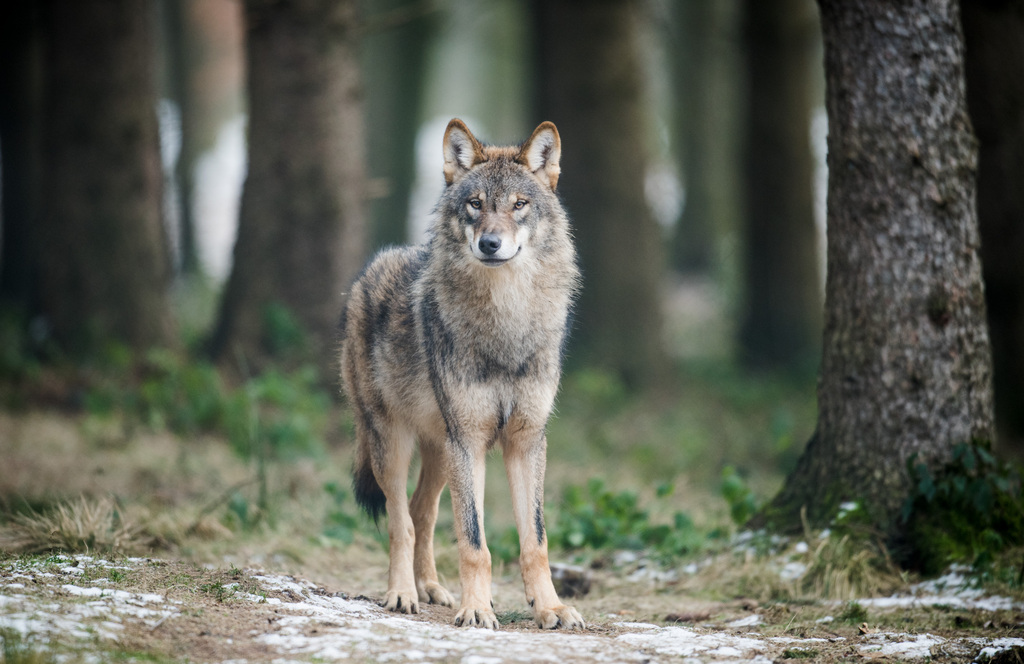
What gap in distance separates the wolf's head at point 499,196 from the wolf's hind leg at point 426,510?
129 cm

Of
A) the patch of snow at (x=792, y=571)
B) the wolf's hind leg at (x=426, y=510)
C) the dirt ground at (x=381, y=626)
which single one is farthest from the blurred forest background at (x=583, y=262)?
the wolf's hind leg at (x=426, y=510)

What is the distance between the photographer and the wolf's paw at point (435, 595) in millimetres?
5094

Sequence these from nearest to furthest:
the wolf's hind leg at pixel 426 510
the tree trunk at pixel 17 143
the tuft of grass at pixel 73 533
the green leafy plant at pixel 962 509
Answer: the tuft of grass at pixel 73 533, the green leafy plant at pixel 962 509, the wolf's hind leg at pixel 426 510, the tree trunk at pixel 17 143

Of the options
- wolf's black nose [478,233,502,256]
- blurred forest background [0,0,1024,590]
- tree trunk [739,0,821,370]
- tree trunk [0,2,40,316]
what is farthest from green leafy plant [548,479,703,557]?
tree trunk [0,2,40,316]

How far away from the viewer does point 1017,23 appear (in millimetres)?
8047

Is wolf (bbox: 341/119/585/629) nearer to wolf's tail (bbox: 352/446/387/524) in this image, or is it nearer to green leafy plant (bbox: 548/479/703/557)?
wolf's tail (bbox: 352/446/387/524)

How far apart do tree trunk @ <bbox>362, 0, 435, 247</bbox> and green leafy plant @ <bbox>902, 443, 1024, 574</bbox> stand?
13.5 m

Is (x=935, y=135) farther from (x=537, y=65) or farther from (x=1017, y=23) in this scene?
(x=537, y=65)

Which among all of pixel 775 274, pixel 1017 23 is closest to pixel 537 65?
pixel 775 274

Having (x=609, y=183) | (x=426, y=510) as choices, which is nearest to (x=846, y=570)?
(x=426, y=510)

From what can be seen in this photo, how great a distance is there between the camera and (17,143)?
43.0ft

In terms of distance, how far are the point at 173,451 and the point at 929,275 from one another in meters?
6.28

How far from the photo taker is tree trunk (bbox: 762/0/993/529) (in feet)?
17.4

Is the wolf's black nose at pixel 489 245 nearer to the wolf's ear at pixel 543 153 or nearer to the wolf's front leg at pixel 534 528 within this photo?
the wolf's ear at pixel 543 153
